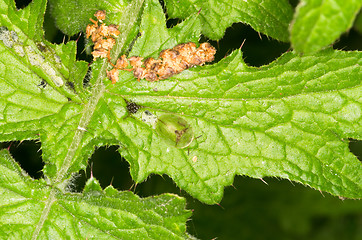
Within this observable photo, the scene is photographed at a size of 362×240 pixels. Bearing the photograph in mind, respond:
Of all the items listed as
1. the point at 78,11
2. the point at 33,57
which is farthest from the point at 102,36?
the point at 33,57

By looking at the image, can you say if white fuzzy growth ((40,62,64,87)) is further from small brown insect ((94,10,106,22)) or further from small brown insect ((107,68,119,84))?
small brown insect ((94,10,106,22))

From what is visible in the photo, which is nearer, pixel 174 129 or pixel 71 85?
pixel 174 129

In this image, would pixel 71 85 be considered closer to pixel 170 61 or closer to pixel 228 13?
pixel 170 61

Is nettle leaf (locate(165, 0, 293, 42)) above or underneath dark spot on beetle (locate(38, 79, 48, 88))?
underneath

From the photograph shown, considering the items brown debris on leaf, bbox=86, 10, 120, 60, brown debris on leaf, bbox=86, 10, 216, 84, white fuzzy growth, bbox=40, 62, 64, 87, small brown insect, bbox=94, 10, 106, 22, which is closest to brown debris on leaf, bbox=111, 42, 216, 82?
brown debris on leaf, bbox=86, 10, 216, 84

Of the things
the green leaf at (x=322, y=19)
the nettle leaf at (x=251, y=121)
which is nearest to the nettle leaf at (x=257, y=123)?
the nettle leaf at (x=251, y=121)

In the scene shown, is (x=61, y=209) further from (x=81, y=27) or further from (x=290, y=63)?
Answer: (x=290, y=63)
